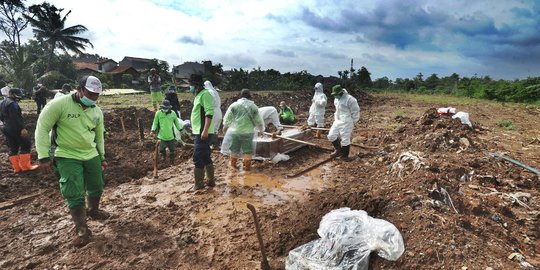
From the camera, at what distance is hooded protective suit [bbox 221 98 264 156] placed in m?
6.27

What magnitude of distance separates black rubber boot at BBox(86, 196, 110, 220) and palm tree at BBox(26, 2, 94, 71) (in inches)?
1269

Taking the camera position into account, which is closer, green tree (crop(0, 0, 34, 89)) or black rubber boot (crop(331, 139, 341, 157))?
black rubber boot (crop(331, 139, 341, 157))

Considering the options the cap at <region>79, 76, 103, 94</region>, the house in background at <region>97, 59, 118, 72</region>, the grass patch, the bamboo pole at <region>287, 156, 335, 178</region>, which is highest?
A: the house in background at <region>97, 59, 118, 72</region>

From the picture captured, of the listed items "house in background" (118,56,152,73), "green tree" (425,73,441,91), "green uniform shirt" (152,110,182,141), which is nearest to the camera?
"green uniform shirt" (152,110,182,141)

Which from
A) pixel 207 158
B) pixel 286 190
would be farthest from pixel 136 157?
pixel 286 190

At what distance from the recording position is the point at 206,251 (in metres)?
3.54

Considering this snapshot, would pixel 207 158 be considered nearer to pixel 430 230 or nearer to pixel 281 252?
pixel 281 252

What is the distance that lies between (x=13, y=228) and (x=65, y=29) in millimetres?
34063

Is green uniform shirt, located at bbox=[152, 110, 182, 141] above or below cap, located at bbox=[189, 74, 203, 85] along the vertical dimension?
below

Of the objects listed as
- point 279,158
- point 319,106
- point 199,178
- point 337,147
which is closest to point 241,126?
point 279,158

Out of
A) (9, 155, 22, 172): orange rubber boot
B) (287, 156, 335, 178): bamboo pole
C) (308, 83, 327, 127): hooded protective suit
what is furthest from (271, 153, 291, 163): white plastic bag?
(9, 155, 22, 172): orange rubber boot

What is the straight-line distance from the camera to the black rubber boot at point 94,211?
13.6ft

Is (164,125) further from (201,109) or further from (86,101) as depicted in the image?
(86,101)

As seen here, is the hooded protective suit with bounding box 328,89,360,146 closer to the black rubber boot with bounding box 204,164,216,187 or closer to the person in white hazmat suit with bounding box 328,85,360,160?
the person in white hazmat suit with bounding box 328,85,360,160
